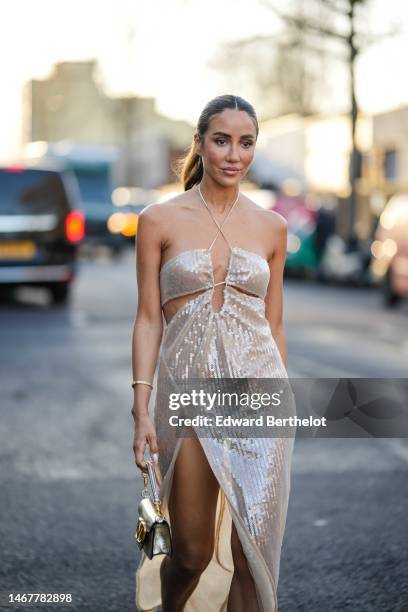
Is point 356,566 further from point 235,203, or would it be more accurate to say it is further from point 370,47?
point 370,47

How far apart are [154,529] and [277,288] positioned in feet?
2.78

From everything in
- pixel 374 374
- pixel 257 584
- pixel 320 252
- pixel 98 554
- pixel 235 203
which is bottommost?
pixel 320 252

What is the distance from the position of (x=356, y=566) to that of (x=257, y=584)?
167 centimetres

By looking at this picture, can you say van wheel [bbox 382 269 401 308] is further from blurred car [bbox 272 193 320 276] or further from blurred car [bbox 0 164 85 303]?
blurred car [bbox 272 193 320 276]

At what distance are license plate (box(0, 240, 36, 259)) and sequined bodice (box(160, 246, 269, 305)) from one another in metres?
14.1

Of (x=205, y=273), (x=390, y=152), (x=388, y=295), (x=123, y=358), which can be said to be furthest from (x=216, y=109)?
(x=390, y=152)

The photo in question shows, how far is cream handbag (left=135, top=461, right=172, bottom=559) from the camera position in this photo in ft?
11.2

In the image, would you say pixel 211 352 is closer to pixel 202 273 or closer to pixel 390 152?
pixel 202 273

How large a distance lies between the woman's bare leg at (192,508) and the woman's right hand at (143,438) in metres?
0.08

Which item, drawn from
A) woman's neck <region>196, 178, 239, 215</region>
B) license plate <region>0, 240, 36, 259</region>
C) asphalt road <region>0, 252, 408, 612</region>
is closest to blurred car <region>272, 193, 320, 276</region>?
license plate <region>0, 240, 36, 259</region>

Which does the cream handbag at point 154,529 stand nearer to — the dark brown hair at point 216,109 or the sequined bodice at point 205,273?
the sequined bodice at point 205,273

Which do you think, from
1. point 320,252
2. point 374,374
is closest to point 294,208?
point 320,252

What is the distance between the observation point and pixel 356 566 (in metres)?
5.09

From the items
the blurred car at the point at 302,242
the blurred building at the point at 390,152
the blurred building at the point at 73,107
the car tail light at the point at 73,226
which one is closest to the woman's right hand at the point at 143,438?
the car tail light at the point at 73,226
